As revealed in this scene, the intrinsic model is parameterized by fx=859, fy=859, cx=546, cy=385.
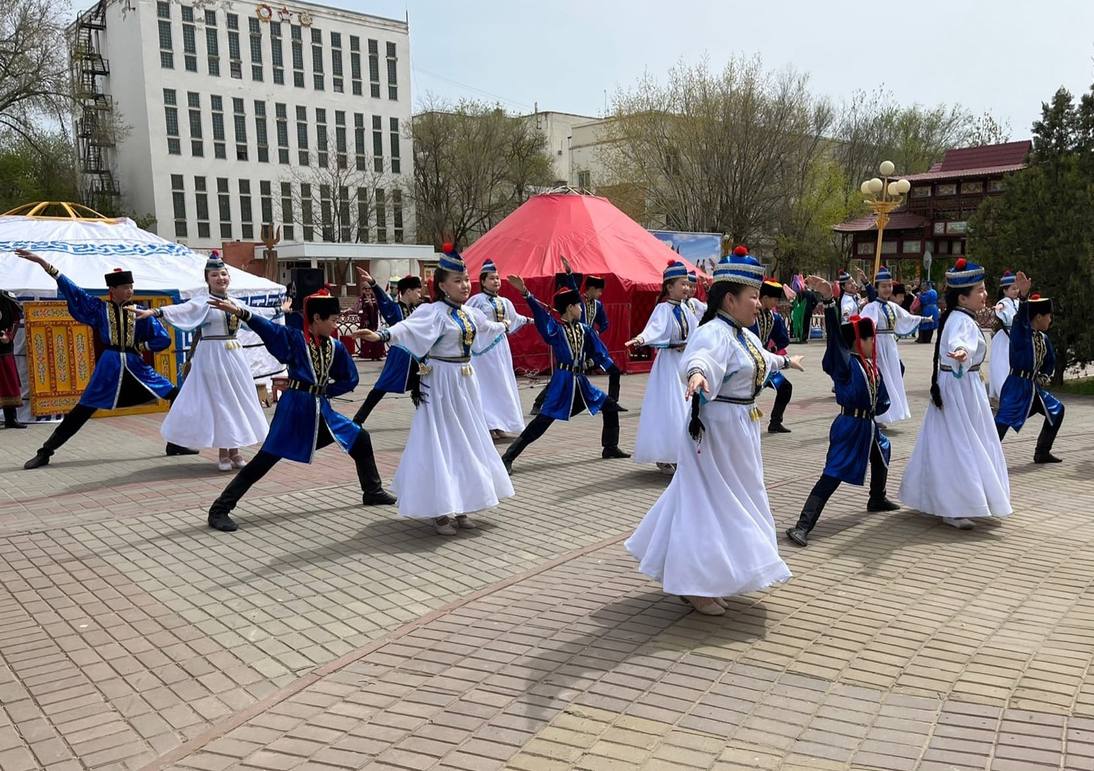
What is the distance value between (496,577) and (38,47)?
2777 centimetres

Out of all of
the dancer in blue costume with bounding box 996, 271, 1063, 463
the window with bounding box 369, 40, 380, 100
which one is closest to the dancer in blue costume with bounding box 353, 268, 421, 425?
the dancer in blue costume with bounding box 996, 271, 1063, 463

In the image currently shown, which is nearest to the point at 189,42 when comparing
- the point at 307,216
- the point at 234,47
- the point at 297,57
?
the point at 234,47

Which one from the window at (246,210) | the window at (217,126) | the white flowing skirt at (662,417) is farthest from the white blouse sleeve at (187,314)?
the window at (246,210)

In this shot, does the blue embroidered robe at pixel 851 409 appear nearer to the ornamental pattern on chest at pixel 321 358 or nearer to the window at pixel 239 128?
the ornamental pattern on chest at pixel 321 358

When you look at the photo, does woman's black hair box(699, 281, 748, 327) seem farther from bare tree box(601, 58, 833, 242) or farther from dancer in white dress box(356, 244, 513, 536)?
bare tree box(601, 58, 833, 242)

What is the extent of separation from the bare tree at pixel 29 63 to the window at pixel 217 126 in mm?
22118

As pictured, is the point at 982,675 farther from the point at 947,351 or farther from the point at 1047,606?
the point at 947,351

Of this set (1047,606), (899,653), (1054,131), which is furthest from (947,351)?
(1054,131)

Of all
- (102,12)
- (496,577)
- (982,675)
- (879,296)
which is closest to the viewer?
(982,675)

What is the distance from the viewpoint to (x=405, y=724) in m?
3.61

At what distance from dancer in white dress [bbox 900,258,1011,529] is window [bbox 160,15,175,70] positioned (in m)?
48.9

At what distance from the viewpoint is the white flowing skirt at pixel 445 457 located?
6.12 meters

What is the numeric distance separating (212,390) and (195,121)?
45066mm

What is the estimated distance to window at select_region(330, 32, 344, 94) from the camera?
52.2m
